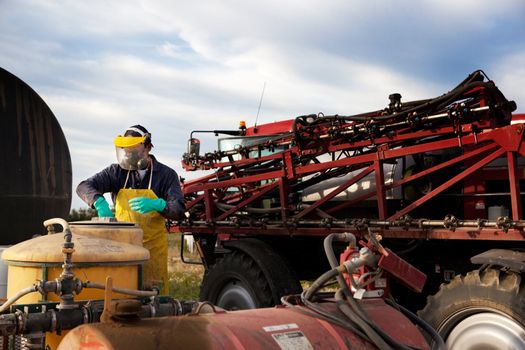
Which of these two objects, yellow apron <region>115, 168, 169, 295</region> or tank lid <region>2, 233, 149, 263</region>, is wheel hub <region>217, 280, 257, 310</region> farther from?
tank lid <region>2, 233, 149, 263</region>

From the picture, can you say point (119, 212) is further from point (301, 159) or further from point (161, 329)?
point (161, 329)

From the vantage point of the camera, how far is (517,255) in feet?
13.2

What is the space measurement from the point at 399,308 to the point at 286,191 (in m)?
2.91

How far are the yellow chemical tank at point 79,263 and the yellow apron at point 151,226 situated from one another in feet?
3.46

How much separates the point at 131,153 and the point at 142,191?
31 cm

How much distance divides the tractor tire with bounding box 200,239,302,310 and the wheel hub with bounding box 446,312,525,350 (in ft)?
6.49

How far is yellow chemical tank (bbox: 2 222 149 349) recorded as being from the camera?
10.3 ft

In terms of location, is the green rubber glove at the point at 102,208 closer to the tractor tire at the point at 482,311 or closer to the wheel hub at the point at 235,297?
the wheel hub at the point at 235,297

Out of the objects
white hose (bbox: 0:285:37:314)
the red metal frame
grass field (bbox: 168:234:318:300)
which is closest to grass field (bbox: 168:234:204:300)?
grass field (bbox: 168:234:318:300)

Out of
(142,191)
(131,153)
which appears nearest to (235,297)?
(142,191)

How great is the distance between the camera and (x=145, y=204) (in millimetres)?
4383

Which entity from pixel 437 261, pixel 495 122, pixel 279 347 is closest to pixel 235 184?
pixel 437 261

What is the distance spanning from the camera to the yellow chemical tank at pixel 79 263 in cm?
315

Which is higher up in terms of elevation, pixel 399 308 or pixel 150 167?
pixel 150 167
